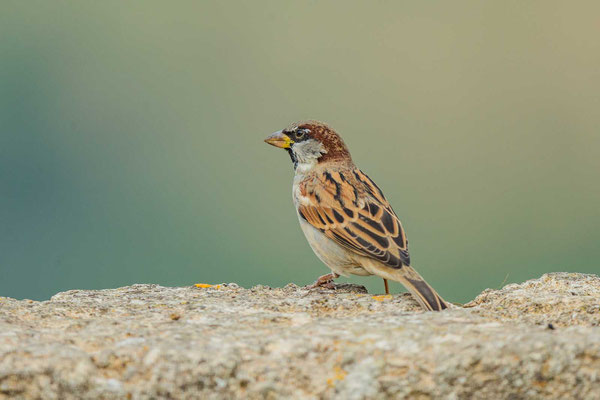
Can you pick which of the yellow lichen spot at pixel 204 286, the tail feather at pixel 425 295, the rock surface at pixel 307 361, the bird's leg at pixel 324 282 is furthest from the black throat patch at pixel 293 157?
the rock surface at pixel 307 361

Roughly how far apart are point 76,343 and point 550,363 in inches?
102

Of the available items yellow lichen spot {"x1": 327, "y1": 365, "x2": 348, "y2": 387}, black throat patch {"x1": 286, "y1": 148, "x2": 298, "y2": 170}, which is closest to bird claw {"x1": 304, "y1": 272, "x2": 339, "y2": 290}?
black throat patch {"x1": 286, "y1": 148, "x2": 298, "y2": 170}

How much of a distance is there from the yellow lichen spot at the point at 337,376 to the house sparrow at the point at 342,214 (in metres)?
1.82

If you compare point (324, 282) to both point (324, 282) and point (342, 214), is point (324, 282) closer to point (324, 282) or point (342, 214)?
→ point (324, 282)

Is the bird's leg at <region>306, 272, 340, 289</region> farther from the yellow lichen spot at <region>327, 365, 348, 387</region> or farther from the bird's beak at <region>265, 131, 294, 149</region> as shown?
the yellow lichen spot at <region>327, 365, 348, 387</region>

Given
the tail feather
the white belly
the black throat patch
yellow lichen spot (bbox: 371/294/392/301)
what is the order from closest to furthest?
1. the tail feather
2. yellow lichen spot (bbox: 371/294/392/301)
3. the white belly
4. the black throat patch

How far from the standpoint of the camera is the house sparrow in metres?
6.62

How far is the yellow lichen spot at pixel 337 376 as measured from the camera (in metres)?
4.03

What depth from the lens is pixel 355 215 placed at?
7184 millimetres

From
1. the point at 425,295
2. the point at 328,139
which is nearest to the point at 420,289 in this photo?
the point at 425,295

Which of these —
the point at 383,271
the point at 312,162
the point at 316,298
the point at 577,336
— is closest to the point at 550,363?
the point at 577,336

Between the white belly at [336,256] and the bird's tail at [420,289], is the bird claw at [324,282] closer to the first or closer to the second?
the white belly at [336,256]

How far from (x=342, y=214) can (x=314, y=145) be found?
133cm

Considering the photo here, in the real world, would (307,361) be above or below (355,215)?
below
